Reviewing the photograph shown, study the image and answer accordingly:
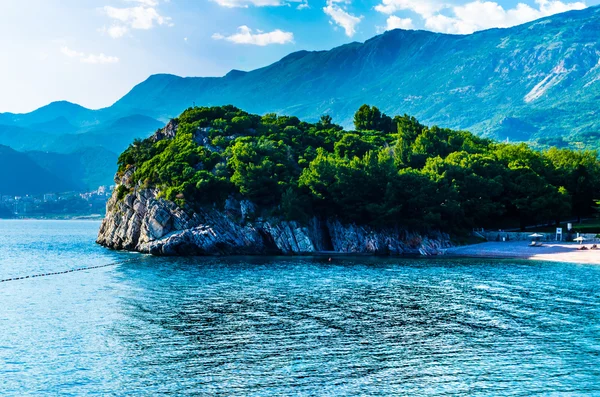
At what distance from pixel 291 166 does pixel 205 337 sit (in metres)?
67.7

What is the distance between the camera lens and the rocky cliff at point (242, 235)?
8988 centimetres

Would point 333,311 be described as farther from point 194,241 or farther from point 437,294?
point 194,241

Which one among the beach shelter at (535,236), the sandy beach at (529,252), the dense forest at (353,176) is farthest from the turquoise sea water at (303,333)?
the dense forest at (353,176)

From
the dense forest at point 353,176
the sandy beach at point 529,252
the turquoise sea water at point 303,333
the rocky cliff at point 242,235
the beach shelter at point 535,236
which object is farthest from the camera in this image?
the beach shelter at point 535,236

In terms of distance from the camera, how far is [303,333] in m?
37.3

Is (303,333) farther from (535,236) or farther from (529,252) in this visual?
(535,236)

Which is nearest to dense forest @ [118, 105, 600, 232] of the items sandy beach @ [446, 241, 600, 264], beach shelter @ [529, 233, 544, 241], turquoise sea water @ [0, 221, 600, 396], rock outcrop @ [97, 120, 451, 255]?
rock outcrop @ [97, 120, 451, 255]

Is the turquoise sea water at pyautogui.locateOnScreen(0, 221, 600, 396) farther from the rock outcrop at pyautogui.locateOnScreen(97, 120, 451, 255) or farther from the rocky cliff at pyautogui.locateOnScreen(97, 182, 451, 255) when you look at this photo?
the rocky cliff at pyautogui.locateOnScreen(97, 182, 451, 255)

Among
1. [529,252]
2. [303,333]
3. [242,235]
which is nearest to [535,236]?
[529,252]

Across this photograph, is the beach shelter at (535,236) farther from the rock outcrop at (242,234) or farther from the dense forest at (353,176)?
the rock outcrop at (242,234)

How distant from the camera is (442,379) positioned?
28500 millimetres

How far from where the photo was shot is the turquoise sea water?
2805 cm

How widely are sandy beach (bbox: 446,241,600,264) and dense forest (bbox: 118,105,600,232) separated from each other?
6703mm

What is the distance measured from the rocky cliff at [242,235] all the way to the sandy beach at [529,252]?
4.64 metres
